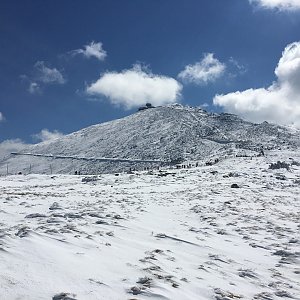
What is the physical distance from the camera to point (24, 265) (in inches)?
277

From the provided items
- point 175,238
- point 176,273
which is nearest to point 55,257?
point 176,273

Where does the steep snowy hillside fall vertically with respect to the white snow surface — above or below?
above

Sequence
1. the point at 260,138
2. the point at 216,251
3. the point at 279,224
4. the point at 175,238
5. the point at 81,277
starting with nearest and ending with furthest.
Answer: the point at 81,277 < the point at 216,251 < the point at 175,238 < the point at 279,224 < the point at 260,138

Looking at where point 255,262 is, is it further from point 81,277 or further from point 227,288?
point 81,277

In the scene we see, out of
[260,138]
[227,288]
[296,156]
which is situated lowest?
[227,288]

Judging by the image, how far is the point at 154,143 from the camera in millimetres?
156125

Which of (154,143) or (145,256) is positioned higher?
(154,143)

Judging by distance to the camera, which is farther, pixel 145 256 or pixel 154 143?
pixel 154 143

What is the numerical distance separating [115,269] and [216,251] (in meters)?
3.68

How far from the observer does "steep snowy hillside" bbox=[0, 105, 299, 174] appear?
135 m

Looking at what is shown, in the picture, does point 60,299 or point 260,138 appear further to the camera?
point 260,138

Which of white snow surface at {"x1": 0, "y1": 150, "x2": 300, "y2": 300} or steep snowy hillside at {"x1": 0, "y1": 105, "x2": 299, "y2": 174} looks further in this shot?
steep snowy hillside at {"x1": 0, "y1": 105, "x2": 299, "y2": 174}

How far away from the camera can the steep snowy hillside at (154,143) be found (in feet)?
442

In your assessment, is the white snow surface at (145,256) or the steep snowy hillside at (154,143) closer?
the white snow surface at (145,256)
